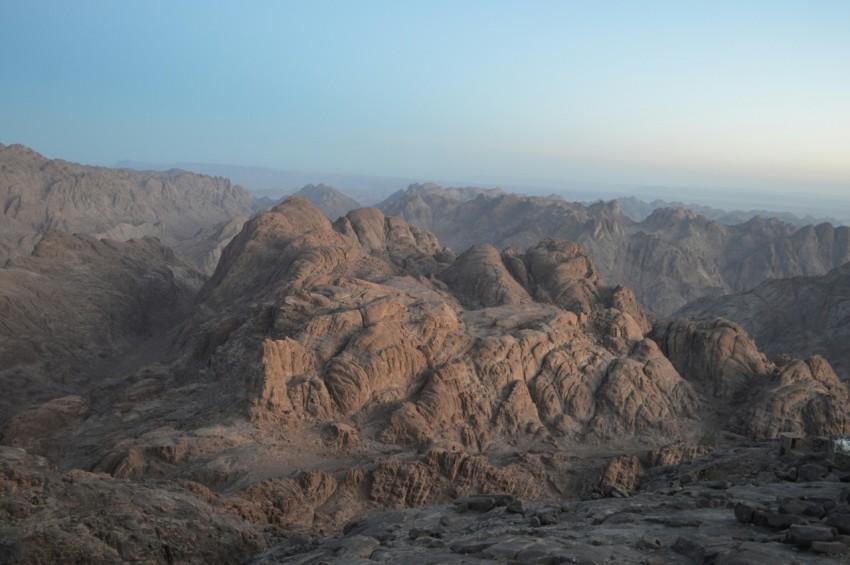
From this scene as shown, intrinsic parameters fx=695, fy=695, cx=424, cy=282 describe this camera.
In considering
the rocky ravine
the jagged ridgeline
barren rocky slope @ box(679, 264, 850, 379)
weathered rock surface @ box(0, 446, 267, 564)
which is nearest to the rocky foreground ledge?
weathered rock surface @ box(0, 446, 267, 564)

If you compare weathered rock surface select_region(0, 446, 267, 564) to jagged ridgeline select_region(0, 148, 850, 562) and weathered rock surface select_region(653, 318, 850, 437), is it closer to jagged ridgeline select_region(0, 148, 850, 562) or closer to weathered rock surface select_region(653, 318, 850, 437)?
jagged ridgeline select_region(0, 148, 850, 562)

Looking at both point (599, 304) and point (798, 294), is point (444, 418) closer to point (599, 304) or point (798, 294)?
point (599, 304)

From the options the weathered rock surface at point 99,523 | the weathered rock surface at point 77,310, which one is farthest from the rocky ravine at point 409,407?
the weathered rock surface at point 77,310

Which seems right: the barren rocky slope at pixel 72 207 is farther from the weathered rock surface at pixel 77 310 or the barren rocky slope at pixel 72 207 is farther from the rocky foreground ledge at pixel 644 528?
the rocky foreground ledge at pixel 644 528

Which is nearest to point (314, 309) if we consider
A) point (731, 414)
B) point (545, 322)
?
point (545, 322)

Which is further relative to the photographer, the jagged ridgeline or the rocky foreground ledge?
the jagged ridgeline

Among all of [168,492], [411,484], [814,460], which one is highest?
[814,460]

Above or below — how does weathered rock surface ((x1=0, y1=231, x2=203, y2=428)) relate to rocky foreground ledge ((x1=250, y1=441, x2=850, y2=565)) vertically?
below
